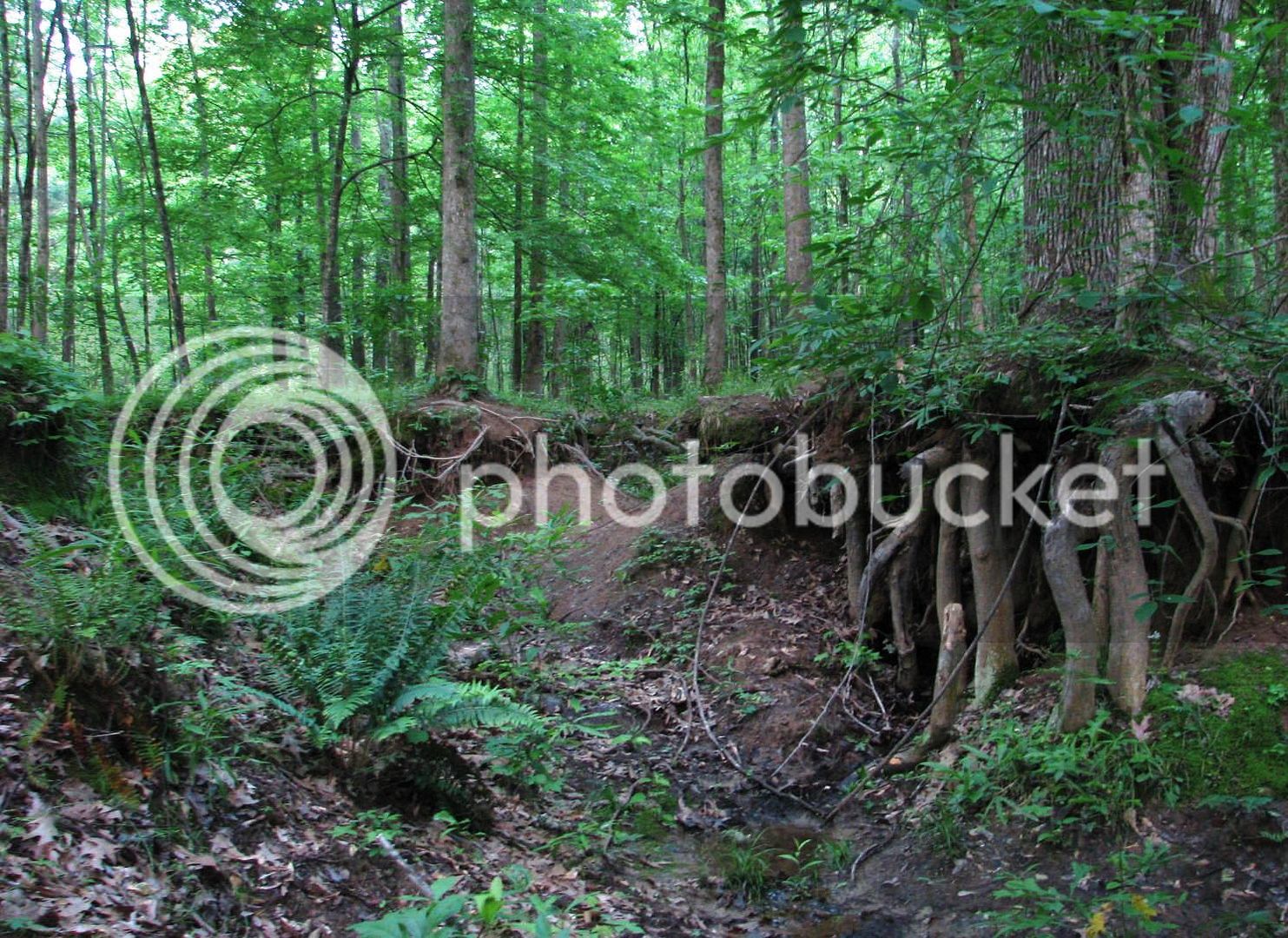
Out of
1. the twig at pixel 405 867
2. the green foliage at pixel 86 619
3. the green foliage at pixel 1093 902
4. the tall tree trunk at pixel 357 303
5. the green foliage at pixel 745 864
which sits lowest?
the green foliage at pixel 745 864

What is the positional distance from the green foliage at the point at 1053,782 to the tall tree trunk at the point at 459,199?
7921mm

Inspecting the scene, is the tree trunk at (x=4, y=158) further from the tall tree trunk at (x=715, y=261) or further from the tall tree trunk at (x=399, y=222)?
the tall tree trunk at (x=715, y=261)

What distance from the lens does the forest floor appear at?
325cm

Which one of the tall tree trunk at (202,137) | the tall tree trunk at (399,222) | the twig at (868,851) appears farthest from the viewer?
the tall tree trunk at (399,222)

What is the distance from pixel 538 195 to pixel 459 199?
2.94 meters

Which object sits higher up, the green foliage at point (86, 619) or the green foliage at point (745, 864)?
the green foliage at point (86, 619)

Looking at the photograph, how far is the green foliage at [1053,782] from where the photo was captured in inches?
172

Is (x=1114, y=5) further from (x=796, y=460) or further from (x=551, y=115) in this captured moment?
(x=551, y=115)

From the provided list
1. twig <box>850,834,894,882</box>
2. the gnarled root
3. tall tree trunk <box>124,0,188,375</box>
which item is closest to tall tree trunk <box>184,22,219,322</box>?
tall tree trunk <box>124,0,188,375</box>

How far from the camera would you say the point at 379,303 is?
13.5 metres

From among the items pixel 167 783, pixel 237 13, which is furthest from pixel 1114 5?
pixel 237 13

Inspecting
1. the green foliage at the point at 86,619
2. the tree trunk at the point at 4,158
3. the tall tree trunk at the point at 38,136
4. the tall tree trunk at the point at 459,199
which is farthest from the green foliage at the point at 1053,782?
the tall tree trunk at the point at 38,136

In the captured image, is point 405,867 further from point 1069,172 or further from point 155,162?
point 155,162

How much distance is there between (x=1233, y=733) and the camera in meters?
4.38
